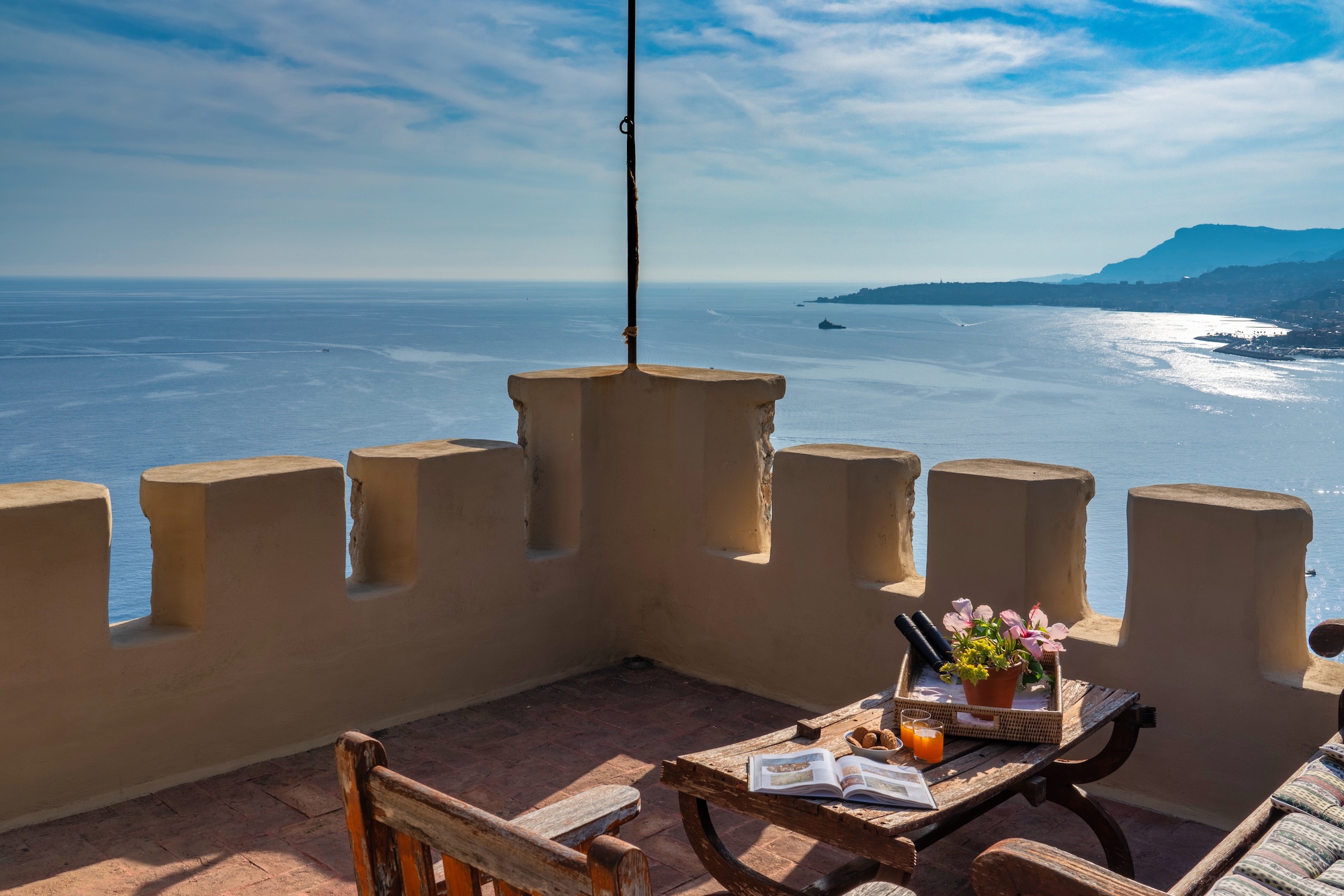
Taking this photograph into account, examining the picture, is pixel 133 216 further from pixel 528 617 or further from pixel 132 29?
pixel 528 617

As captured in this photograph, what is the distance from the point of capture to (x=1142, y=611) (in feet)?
13.1

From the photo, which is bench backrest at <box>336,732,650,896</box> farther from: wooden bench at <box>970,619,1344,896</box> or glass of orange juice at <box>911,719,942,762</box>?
glass of orange juice at <box>911,719,942,762</box>

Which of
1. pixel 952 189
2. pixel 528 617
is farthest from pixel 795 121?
pixel 528 617

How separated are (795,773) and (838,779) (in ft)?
0.39

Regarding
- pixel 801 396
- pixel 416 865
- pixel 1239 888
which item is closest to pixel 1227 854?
pixel 1239 888

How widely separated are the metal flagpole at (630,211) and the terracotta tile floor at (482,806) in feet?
6.19

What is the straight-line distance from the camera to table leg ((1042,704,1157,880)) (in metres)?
3.46

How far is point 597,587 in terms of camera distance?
5641 mm

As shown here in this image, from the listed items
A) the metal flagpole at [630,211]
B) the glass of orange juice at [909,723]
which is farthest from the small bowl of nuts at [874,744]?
the metal flagpole at [630,211]

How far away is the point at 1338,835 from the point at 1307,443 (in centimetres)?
2216

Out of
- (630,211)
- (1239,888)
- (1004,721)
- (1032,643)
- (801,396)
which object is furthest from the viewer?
(801,396)

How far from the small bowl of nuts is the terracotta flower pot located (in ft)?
0.85

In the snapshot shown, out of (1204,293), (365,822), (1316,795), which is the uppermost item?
(1204,293)

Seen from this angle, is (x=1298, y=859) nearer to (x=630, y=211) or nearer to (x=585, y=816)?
(x=585, y=816)
